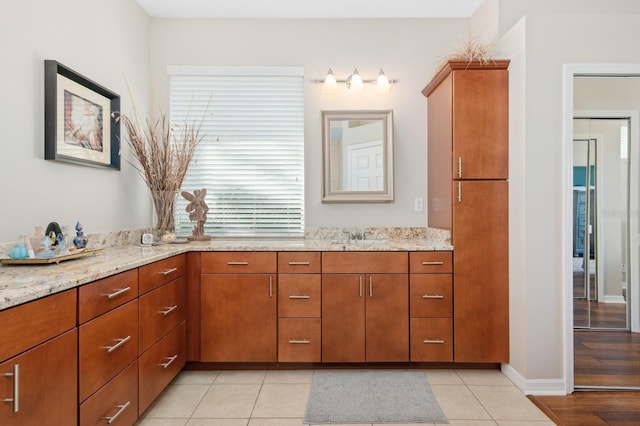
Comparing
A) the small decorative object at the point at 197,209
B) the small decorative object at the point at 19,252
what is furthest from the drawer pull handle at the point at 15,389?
the small decorative object at the point at 197,209

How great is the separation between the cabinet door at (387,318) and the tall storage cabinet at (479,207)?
0.36 metres

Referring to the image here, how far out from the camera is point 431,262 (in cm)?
290

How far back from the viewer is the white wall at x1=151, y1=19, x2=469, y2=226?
3.53 meters

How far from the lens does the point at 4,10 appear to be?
6.40 feet

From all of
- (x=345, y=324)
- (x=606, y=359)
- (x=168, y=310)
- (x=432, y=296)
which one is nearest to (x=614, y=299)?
(x=606, y=359)

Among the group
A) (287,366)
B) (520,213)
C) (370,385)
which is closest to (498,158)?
(520,213)

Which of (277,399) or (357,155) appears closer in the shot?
(277,399)

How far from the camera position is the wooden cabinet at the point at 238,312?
2.90 metres

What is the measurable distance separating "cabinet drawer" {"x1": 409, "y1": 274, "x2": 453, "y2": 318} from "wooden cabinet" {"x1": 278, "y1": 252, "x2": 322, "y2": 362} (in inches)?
26.8

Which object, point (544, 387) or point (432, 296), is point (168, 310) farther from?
point (544, 387)

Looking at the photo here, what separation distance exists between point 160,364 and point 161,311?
31cm

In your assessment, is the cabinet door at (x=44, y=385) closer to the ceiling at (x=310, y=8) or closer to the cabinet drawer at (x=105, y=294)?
the cabinet drawer at (x=105, y=294)

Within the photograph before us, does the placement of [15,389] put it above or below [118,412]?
above

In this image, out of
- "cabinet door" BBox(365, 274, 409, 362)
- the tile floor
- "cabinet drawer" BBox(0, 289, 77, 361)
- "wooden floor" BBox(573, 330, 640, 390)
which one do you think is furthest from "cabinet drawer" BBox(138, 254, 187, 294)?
"wooden floor" BBox(573, 330, 640, 390)
